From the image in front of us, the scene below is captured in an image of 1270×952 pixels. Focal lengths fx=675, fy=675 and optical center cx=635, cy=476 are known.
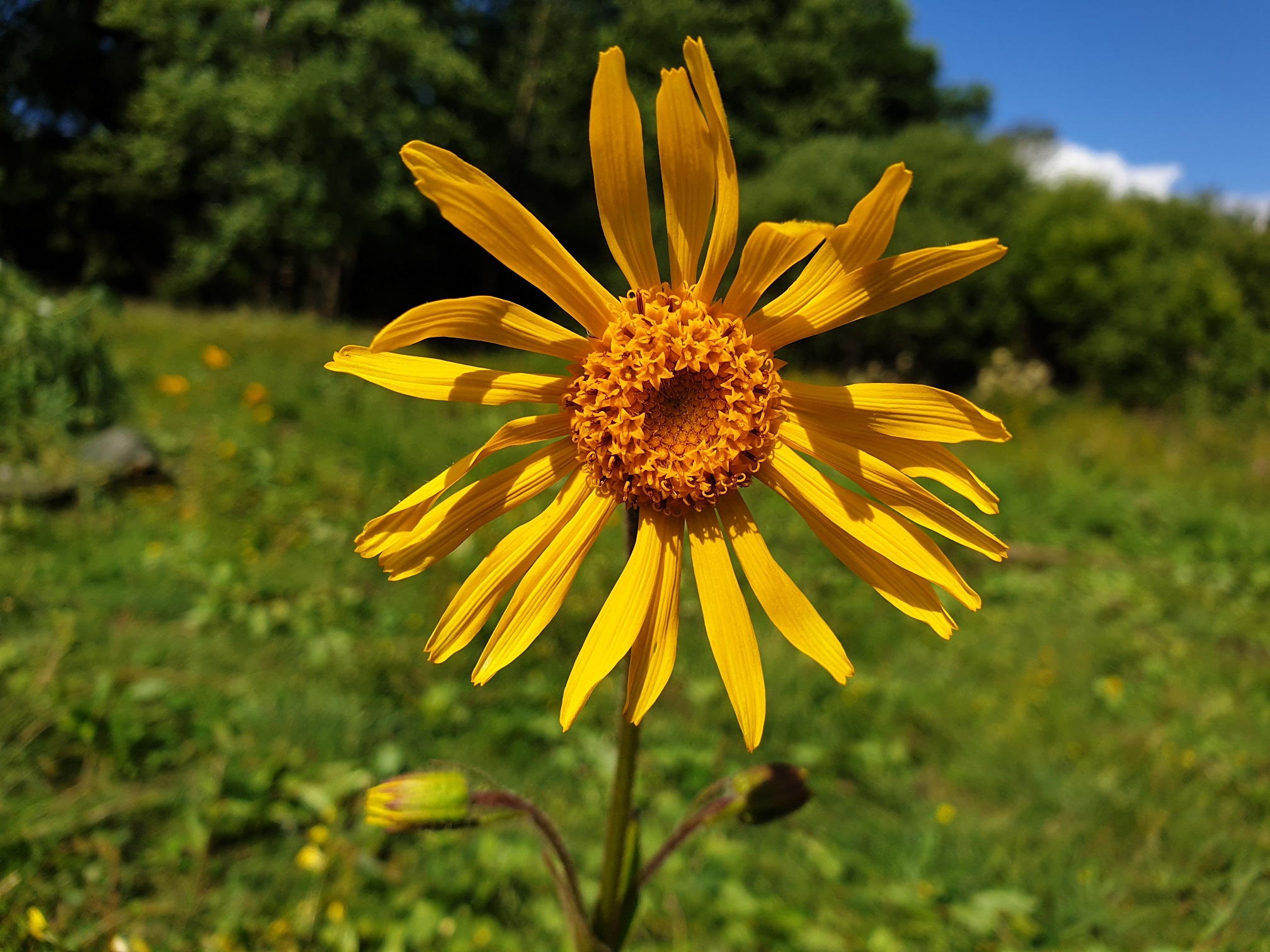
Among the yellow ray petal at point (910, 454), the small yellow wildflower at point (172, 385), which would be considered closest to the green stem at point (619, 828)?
the yellow ray petal at point (910, 454)

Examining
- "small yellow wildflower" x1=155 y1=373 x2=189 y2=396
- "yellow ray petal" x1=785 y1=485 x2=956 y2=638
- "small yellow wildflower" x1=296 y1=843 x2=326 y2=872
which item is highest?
"yellow ray petal" x1=785 y1=485 x2=956 y2=638

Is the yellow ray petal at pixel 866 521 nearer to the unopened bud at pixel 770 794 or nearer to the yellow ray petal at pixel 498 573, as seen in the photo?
the yellow ray petal at pixel 498 573

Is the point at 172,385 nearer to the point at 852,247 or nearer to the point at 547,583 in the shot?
the point at 547,583

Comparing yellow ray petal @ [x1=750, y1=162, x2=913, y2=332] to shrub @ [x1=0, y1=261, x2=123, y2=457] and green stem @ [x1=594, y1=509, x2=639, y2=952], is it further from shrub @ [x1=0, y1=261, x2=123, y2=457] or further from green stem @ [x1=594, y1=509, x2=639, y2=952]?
shrub @ [x1=0, y1=261, x2=123, y2=457]

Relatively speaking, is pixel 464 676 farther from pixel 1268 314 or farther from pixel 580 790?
pixel 1268 314

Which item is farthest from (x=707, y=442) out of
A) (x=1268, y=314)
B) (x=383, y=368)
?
(x=1268, y=314)

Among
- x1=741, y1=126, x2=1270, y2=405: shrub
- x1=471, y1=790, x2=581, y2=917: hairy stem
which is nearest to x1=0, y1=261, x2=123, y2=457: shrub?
x1=471, y1=790, x2=581, y2=917: hairy stem

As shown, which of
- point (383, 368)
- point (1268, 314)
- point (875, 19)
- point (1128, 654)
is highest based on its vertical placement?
point (875, 19)

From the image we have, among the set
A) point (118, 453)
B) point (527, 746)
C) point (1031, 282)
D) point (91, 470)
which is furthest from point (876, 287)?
point (1031, 282)

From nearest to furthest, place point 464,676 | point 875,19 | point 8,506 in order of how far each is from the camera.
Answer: point 464,676 < point 8,506 < point 875,19
